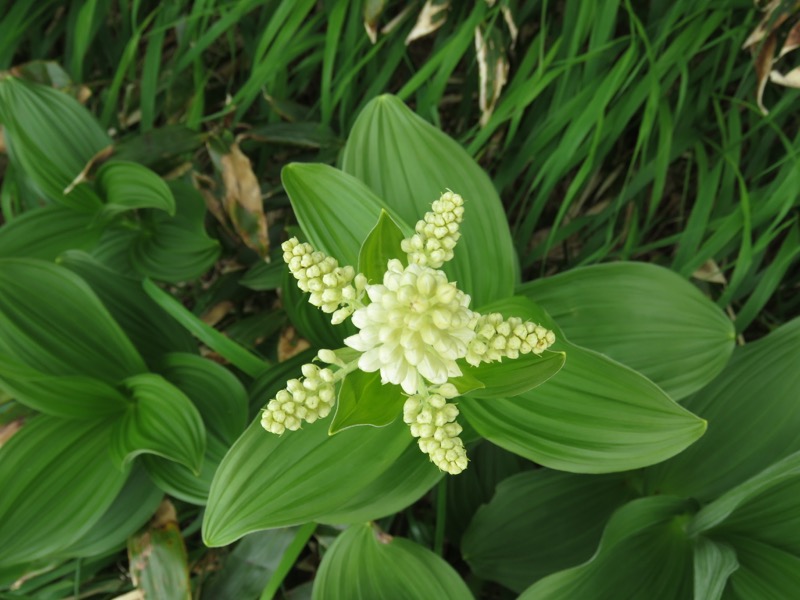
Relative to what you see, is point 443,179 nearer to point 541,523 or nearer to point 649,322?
point 649,322

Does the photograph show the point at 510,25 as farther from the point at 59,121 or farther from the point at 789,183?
the point at 59,121

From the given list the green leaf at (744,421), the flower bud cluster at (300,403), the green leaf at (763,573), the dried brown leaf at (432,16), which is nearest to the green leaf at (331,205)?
the flower bud cluster at (300,403)

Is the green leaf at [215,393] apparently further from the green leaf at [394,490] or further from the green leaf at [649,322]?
the green leaf at [649,322]

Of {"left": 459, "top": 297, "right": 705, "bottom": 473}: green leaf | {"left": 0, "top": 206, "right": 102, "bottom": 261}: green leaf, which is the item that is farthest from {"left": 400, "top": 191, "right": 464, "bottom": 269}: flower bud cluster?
{"left": 0, "top": 206, "right": 102, "bottom": 261}: green leaf

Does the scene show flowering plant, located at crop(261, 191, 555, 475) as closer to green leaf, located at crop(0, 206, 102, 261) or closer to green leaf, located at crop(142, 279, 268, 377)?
green leaf, located at crop(142, 279, 268, 377)

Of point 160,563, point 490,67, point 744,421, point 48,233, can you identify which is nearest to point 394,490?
point 160,563

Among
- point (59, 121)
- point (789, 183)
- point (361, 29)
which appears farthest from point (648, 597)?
point (59, 121)
